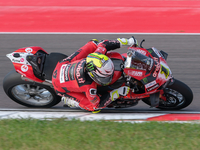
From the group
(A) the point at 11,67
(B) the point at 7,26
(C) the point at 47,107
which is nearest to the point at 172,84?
(C) the point at 47,107

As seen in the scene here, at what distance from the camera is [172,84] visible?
14.4 ft

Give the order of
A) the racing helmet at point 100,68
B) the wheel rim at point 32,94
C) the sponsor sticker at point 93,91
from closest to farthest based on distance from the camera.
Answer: the racing helmet at point 100,68, the sponsor sticker at point 93,91, the wheel rim at point 32,94

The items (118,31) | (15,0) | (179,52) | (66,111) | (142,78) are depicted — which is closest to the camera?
(142,78)

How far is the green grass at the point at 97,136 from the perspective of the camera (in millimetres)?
3447

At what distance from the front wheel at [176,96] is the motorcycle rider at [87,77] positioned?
0.80 meters

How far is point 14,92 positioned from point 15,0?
10872 millimetres

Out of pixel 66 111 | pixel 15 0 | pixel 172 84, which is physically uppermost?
pixel 15 0

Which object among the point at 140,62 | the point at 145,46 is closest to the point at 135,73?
the point at 140,62

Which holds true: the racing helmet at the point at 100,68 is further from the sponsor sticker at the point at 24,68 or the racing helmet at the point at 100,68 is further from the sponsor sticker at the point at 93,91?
the sponsor sticker at the point at 24,68

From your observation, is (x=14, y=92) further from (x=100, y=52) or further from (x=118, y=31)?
(x=118, y=31)

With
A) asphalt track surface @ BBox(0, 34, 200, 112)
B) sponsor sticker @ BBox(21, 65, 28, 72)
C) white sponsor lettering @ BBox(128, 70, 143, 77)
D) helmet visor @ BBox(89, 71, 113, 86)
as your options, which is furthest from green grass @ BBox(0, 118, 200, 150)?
asphalt track surface @ BBox(0, 34, 200, 112)

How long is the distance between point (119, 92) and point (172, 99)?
→ 1.02 metres

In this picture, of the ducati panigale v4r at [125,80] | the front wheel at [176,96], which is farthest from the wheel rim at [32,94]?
the front wheel at [176,96]

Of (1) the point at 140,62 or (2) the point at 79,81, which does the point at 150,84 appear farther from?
(2) the point at 79,81
